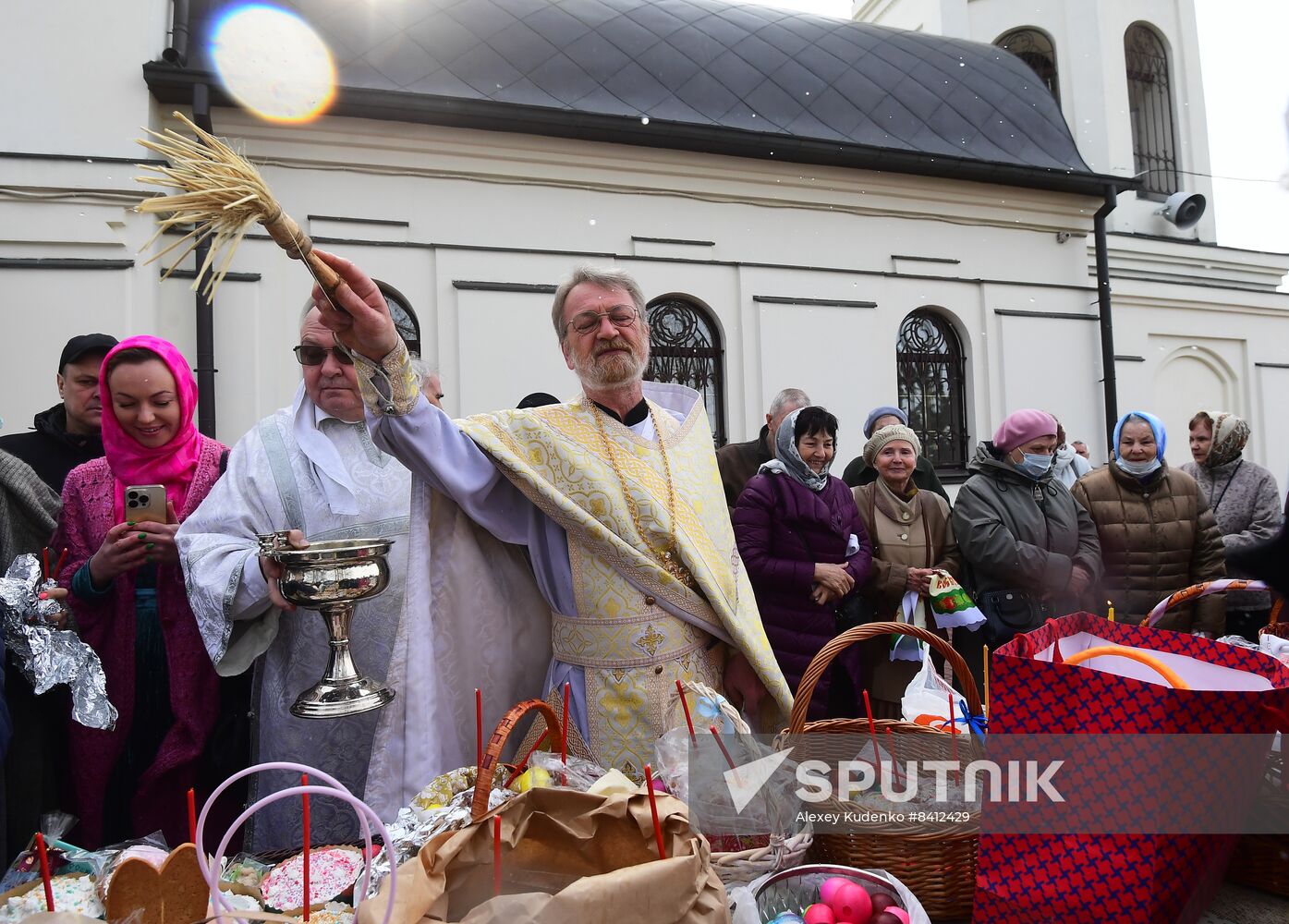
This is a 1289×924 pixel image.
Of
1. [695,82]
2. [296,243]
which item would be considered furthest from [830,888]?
[695,82]

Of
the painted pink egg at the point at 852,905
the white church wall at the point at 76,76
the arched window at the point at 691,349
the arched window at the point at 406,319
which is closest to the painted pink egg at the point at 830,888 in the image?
the painted pink egg at the point at 852,905

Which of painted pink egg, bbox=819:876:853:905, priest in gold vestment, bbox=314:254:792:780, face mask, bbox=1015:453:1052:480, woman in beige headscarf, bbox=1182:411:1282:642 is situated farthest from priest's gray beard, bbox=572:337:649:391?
woman in beige headscarf, bbox=1182:411:1282:642

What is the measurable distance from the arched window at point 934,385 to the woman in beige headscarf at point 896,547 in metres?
6.14

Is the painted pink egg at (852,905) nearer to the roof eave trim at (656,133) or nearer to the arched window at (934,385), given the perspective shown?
the roof eave trim at (656,133)

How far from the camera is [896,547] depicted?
4.32m

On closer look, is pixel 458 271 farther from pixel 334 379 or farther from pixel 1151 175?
pixel 1151 175

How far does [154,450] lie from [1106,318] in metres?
11.7

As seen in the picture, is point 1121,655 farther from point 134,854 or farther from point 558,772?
point 134,854

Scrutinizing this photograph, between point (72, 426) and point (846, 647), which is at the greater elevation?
point (72, 426)

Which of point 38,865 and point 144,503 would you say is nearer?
point 38,865

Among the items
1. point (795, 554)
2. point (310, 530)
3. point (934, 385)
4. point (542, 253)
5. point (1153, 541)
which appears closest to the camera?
point (310, 530)

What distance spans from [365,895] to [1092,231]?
12.6 metres

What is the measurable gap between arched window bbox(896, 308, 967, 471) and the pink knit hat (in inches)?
239

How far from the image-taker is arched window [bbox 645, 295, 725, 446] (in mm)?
9141
